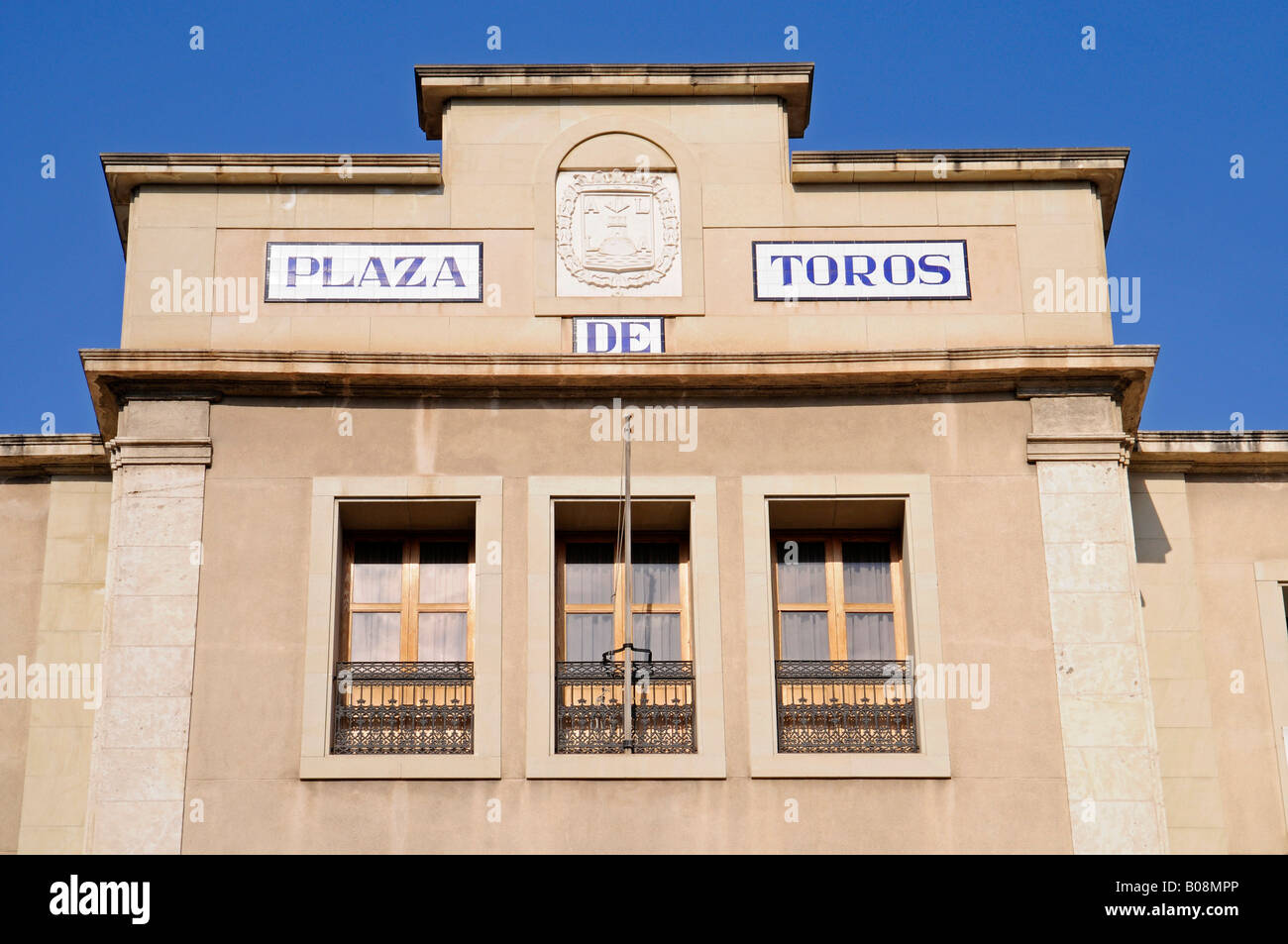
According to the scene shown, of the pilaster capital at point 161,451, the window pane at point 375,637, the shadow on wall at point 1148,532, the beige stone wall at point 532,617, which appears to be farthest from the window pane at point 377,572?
the shadow on wall at point 1148,532

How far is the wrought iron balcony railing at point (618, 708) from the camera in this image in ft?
63.4

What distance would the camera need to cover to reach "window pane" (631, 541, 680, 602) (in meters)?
20.7

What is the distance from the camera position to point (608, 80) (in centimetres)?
2173

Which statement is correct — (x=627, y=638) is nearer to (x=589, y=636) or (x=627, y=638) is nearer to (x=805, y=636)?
(x=589, y=636)

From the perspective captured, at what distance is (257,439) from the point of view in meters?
20.2

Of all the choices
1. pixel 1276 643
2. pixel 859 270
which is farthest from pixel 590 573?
pixel 1276 643

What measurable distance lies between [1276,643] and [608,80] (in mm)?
9852

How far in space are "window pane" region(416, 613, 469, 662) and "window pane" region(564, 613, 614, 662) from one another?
1120mm

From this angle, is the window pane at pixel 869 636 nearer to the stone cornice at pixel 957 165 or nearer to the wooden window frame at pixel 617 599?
the wooden window frame at pixel 617 599

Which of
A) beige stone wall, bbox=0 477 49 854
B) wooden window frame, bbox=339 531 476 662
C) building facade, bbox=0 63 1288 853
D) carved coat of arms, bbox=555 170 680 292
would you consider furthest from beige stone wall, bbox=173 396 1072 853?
beige stone wall, bbox=0 477 49 854

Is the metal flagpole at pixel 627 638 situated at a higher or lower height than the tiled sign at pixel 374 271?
lower

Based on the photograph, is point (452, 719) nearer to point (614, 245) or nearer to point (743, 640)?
point (743, 640)

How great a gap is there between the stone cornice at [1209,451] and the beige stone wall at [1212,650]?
0.48ft

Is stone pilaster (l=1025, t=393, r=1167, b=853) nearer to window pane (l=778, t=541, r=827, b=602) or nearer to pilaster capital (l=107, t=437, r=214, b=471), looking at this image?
window pane (l=778, t=541, r=827, b=602)
